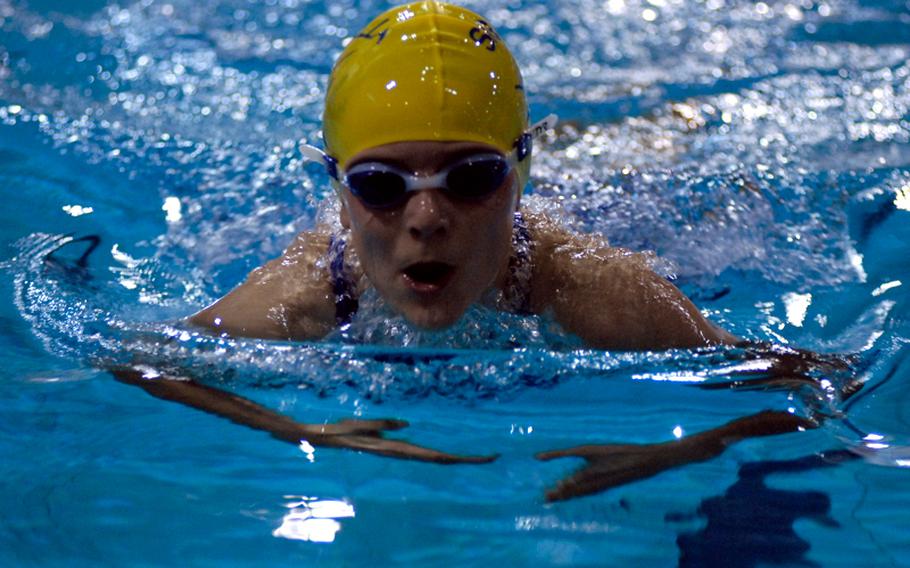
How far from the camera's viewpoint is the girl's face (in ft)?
9.31

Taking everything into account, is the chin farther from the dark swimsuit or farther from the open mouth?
the dark swimsuit

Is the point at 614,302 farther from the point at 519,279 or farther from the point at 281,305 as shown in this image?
the point at 281,305

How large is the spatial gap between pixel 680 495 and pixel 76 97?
458cm

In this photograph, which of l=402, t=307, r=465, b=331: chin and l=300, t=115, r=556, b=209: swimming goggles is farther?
l=402, t=307, r=465, b=331: chin

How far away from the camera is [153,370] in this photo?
3.04 m

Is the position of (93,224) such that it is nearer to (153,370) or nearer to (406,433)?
(153,370)

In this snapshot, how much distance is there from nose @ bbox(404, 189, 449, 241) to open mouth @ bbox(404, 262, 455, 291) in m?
0.11

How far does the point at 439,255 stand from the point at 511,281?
0.54 m

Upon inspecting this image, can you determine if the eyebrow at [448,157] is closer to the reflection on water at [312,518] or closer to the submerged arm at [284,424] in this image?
the submerged arm at [284,424]

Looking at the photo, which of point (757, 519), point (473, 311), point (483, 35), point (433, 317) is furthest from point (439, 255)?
point (757, 519)

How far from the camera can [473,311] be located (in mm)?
3277

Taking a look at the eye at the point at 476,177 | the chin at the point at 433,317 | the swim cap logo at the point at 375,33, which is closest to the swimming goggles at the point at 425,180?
the eye at the point at 476,177

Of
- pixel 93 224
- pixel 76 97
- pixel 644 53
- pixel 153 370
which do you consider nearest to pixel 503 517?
pixel 153 370

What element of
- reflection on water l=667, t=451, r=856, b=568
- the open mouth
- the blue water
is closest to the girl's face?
the open mouth
